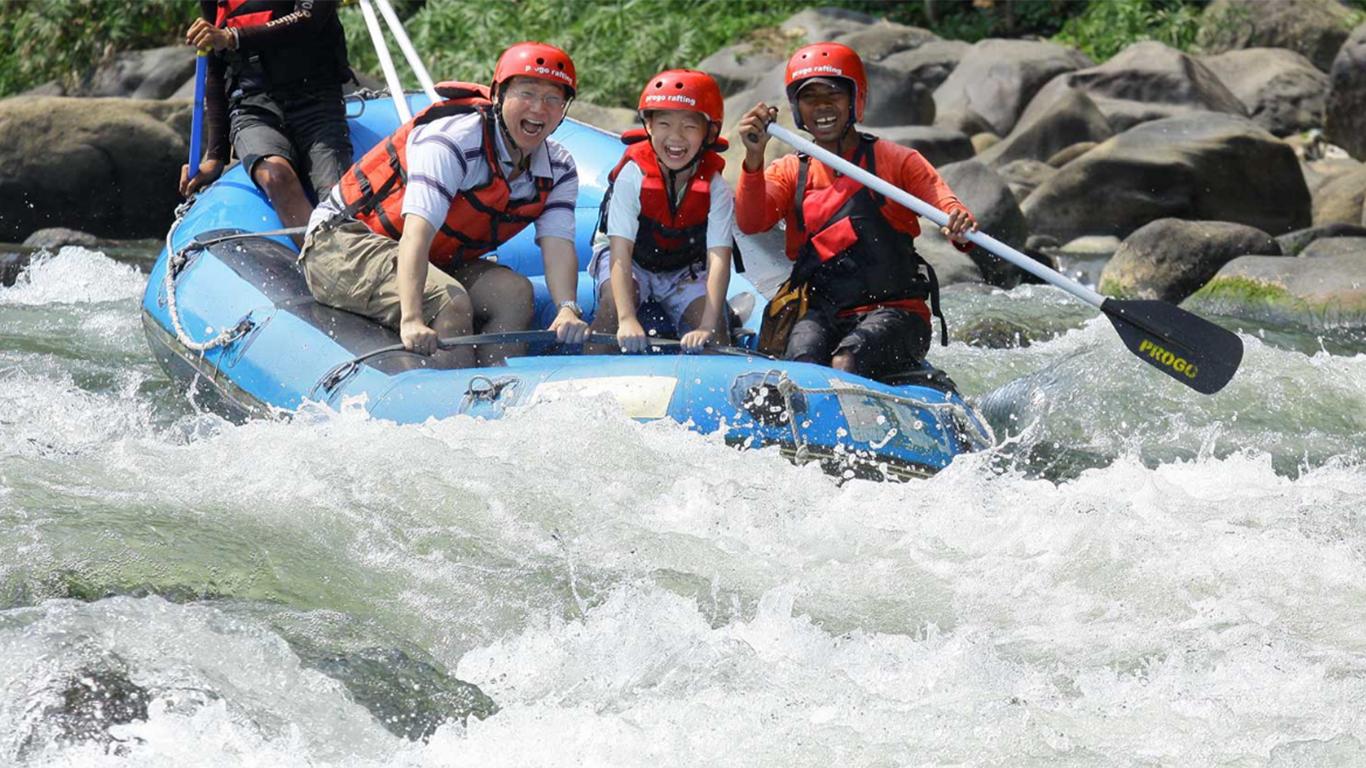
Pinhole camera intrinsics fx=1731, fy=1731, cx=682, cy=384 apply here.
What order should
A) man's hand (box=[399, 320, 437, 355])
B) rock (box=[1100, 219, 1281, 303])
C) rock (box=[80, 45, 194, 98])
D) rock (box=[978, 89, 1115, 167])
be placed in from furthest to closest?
rock (box=[80, 45, 194, 98]) → rock (box=[978, 89, 1115, 167]) → rock (box=[1100, 219, 1281, 303]) → man's hand (box=[399, 320, 437, 355])

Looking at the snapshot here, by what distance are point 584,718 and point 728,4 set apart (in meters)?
14.4

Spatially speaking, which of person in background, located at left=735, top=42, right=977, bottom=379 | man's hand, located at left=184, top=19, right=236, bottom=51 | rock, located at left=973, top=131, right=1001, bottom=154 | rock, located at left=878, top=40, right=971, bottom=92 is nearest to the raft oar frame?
person in background, located at left=735, top=42, right=977, bottom=379

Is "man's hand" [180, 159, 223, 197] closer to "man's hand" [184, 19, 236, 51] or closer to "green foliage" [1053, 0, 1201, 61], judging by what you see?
"man's hand" [184, 19, 236, 51]

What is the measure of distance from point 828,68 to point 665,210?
716 millimetres

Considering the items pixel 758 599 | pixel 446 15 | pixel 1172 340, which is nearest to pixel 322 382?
pixel 758 599

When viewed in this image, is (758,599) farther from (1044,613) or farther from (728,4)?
(728,4)

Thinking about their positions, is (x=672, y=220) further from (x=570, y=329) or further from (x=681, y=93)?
(x=570, y=329)

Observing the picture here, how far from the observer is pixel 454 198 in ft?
18.7

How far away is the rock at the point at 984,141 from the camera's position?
1429 cm

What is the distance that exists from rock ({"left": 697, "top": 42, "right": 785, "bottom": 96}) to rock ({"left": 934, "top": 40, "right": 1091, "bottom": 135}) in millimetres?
1584

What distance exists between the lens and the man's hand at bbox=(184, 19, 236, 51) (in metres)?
7.05

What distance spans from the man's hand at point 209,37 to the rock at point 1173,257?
5.16 m

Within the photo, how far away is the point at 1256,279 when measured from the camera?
363 inches

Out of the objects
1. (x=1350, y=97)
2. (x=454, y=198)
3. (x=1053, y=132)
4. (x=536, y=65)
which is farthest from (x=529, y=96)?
(x=1350, y=97)
